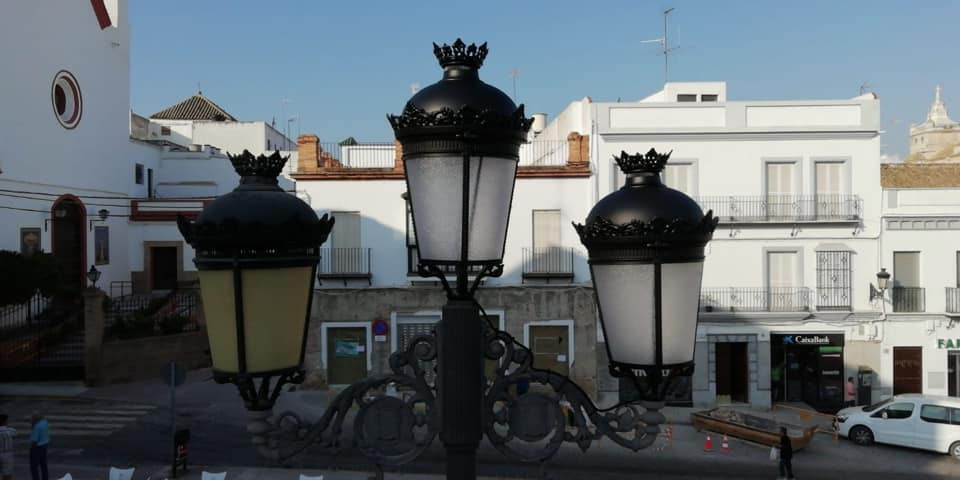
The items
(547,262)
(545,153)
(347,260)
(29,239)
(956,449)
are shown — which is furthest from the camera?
(545,153)

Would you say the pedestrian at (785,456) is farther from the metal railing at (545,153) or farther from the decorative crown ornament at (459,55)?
the decorative crown ornament at (459,55)

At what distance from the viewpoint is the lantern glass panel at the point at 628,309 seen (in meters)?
2.92

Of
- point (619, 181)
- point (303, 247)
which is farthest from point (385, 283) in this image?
point (303, 247)

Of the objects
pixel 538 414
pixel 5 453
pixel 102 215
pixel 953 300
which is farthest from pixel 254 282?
pixel 102 215

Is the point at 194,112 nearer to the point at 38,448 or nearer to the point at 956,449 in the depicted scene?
the point at 38,448

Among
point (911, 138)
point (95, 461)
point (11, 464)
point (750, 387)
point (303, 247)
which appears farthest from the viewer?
point (911, 138)

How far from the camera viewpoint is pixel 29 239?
25.3 meters

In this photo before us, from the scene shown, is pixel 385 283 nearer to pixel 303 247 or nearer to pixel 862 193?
pixel 862 193

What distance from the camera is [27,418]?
59.9 ft

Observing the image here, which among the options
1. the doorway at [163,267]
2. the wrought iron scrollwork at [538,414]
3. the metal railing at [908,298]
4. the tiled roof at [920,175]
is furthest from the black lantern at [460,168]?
the doorway at [163,267]

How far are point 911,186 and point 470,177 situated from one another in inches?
976

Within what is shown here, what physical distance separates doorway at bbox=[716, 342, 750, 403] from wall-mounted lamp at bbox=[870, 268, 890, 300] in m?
4.34

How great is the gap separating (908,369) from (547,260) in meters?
12.1

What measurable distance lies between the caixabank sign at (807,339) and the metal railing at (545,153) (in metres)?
8.83
